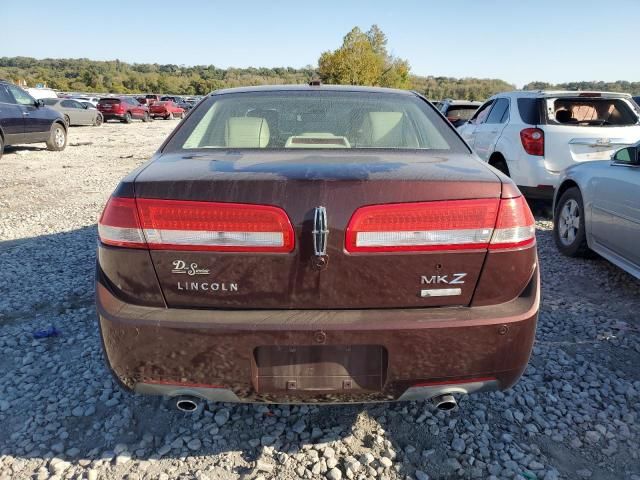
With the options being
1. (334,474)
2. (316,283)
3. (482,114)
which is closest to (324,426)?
(334,474)

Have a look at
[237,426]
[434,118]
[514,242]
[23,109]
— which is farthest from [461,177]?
[23,109]

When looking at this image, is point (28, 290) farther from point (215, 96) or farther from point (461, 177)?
point (461, 177)

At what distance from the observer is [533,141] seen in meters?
5.98

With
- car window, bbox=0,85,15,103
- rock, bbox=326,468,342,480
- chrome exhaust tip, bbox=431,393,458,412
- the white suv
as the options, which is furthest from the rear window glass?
car window, bbox=0,85,15,103

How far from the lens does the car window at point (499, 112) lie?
6844 millimetres

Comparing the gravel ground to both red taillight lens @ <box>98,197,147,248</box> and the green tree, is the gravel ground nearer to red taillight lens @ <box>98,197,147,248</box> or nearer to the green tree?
red taillight lens @ <box>98,197,147,248</box>

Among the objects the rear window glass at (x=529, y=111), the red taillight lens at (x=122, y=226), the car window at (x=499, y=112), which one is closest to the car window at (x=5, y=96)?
the car window at (x=499, y=112)

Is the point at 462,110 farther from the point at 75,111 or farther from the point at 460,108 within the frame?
the point at 75,111

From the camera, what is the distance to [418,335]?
178 centimetres

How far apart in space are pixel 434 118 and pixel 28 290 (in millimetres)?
3473

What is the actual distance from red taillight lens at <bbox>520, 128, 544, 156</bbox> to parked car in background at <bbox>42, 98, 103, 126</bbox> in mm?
21922

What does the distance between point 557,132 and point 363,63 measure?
47.5m

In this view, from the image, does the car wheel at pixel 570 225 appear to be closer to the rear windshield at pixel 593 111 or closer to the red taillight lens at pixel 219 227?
the rear windshield at pixel 593 111

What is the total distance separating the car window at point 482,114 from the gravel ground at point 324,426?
4832 millimetres
